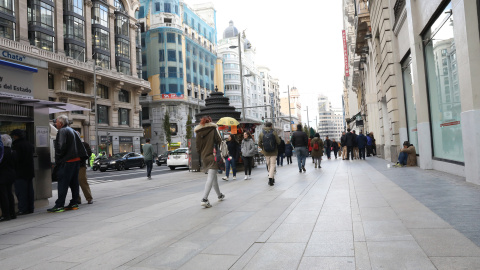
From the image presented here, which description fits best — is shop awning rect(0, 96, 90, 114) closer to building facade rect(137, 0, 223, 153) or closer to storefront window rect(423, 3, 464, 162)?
storefront window rect(423, 3, 464, 162)

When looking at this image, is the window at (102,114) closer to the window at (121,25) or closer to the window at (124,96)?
the window at (124,96)

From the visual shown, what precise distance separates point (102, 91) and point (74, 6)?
9920mm

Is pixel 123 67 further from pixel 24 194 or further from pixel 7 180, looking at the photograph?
pixel 7 180

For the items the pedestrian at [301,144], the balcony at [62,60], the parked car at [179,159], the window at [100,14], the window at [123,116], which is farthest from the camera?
the window at [123,116]

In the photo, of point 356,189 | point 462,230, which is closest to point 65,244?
point 462,230

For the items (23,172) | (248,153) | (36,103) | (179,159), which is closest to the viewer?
(23,172)

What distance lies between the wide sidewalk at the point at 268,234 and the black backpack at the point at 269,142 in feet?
10.5

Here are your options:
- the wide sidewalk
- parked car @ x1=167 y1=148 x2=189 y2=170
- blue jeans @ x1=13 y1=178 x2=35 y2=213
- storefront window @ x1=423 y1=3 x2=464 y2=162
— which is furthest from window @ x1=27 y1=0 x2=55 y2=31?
storefront window @ x1=423 y1=3 x2=464 y2=162

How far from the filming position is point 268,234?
4367mm

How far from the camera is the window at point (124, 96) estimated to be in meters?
46.0

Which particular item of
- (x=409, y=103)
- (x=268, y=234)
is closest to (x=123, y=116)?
(x=409, y=103)

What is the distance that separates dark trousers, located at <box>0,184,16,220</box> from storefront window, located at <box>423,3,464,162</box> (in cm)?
978

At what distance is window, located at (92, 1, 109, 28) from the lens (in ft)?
139

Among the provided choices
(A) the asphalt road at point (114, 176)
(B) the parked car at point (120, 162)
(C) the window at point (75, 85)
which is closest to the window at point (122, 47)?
(C) the window at point (75, 85)
